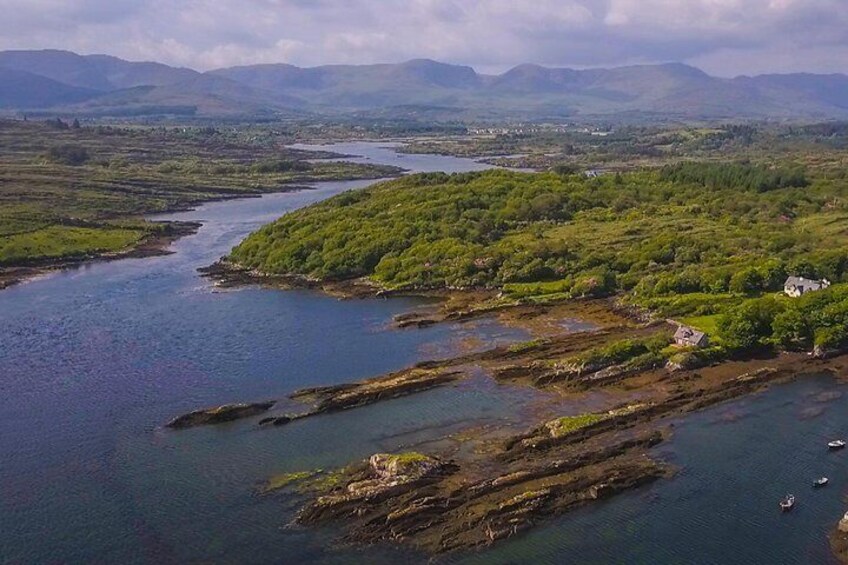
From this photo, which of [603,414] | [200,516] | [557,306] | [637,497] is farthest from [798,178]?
[200,516]

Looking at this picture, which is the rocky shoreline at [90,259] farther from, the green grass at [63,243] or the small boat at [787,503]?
the small boat at [787,503]

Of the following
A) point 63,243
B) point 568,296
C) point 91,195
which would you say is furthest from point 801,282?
point 91,195

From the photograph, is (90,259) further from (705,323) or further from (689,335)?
(689,335)

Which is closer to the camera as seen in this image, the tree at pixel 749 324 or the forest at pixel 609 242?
the tree at pixel 749 324

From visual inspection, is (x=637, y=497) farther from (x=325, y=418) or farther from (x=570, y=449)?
(x=325, y=418)

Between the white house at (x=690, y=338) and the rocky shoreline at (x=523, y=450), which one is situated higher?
the white house at (x=690, y=338)

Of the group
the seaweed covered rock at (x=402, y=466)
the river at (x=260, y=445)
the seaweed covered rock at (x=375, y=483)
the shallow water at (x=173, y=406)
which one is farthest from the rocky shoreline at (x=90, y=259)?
the seaweed covered rock at (x=375, y=483)
